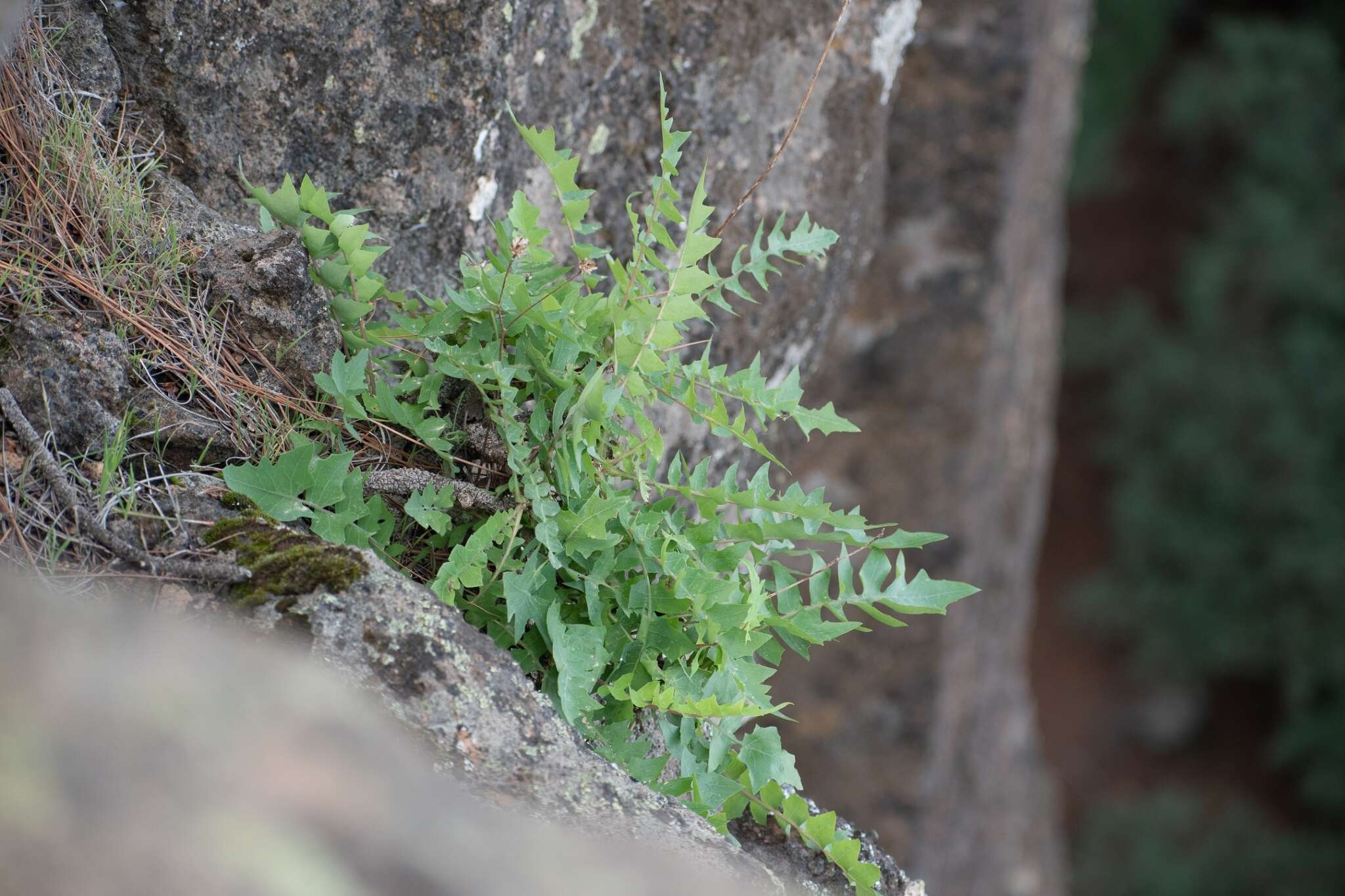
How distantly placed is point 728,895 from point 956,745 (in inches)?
86.8

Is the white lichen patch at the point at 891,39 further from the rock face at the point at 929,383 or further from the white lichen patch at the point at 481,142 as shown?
the rock face at the point at 929,383

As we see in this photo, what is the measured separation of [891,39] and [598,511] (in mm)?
858

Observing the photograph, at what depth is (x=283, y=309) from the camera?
0.80m

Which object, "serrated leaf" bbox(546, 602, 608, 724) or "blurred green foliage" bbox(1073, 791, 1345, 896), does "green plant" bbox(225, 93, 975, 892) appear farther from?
"blurred green foliage" bbox(1073, 791, 1345, 896)

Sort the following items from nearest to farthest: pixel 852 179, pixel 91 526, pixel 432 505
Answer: pixel 91 526 → pixel 432 505 → pixel 852 179

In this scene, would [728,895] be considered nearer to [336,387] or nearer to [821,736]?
[336,387]

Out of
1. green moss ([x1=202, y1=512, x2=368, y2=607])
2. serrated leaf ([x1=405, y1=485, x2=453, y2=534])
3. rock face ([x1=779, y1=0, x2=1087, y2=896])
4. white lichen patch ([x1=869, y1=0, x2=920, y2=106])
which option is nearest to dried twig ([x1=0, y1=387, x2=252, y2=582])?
green moss ([x1=202, y1=512, x2=368, y2=607])

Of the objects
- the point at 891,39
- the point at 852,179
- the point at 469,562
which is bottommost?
the point at 469,562

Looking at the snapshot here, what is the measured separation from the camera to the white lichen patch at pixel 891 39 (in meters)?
1.34

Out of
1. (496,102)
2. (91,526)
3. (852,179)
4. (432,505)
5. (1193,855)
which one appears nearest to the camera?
(91,526)

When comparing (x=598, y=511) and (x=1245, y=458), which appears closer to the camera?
(x=598, y=511)

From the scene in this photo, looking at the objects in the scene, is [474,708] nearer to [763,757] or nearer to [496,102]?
[763,757]

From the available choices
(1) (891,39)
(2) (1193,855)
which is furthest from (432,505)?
(2) (1193,855)

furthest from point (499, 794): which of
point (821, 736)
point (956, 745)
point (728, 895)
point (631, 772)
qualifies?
point (956, 745)
